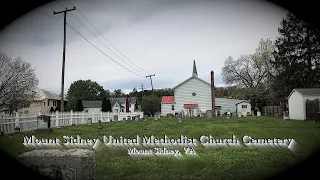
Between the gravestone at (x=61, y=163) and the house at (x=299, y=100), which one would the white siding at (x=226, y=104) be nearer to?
the house at (x=299, y=100)

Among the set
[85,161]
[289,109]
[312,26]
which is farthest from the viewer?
[289,109]

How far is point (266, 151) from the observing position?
276cm

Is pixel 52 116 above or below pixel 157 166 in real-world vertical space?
above

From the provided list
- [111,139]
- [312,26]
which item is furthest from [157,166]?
[312,26]

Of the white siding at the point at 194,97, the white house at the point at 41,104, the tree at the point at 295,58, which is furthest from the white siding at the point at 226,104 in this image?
the white house at the point at 41,104

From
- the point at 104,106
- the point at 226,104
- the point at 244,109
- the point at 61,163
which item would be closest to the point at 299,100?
the point at 244,109

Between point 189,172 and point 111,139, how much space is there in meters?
1.02

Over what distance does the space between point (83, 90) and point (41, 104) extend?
0.69 m

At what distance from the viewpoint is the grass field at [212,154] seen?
263cm

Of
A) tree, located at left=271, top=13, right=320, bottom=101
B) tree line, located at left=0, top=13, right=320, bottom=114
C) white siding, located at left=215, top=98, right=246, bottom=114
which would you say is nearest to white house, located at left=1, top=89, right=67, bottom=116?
tree line, located at left=0, top=13, right=320, bottom=114

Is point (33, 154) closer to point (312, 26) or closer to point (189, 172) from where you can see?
point (189, 172)

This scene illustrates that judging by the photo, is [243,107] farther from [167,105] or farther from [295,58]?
[167,105]

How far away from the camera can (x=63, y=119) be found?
3281mm

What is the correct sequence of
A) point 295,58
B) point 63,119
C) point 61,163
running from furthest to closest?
A: point 63,119 → point 295,58 → point 61,163
